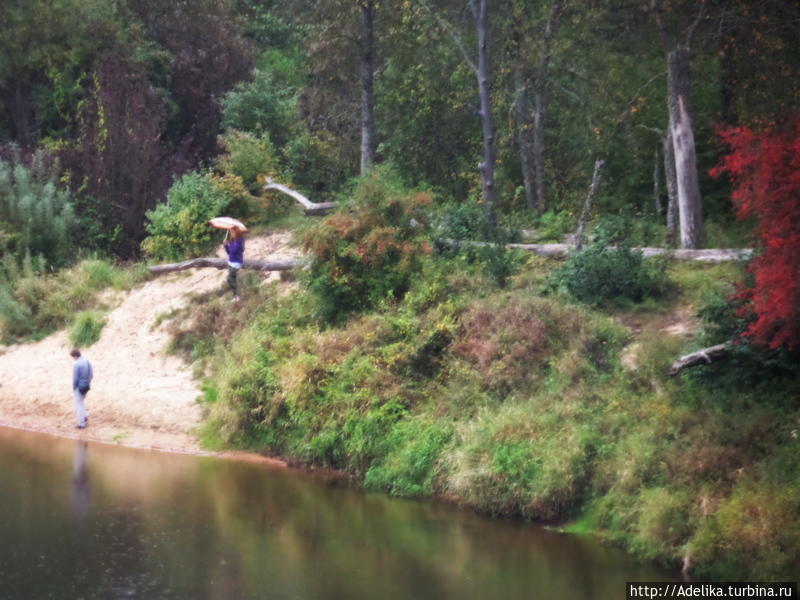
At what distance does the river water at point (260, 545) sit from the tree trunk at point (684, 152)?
9.03 m

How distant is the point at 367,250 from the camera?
2225 centimetres

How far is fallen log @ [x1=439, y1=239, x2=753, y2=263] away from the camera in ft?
69.5

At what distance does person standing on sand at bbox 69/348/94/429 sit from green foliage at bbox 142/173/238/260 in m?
6.01

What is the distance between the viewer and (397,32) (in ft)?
99.6

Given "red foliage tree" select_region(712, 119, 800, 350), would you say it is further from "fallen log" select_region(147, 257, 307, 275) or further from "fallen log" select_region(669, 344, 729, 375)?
"fallen log" select_region(147, 257, 307, 275)

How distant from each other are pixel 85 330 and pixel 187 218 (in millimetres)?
4135

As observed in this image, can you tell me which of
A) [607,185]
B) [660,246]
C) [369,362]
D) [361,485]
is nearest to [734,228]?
[660,246]

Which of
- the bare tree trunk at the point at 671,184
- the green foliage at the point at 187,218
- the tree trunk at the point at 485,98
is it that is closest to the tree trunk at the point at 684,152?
the bare tree trunk at the point at 671,184

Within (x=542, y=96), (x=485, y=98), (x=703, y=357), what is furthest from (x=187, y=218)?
(x=703, y=357)

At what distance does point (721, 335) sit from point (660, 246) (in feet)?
20.3

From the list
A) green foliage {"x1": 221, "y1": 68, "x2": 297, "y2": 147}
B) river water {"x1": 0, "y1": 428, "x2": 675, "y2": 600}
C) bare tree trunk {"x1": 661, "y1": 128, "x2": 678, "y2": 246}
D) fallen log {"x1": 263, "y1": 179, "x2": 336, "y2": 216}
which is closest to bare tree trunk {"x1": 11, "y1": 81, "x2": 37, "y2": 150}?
green foliage {"x1": 221, "y1": 68, "x2": 297, "y2": 147}

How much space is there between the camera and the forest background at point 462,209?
15.8 meters

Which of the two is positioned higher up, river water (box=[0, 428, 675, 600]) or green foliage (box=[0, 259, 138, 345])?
green foliage (box=[0, 259, 138, 345])

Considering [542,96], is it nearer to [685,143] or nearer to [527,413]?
[685,143]
